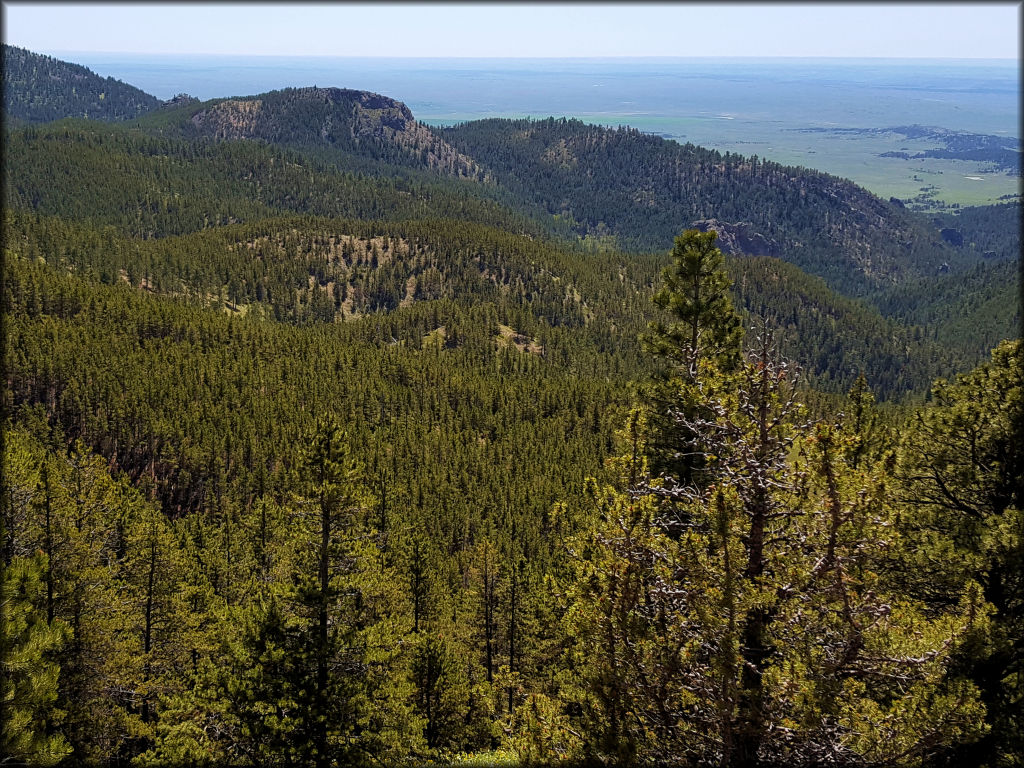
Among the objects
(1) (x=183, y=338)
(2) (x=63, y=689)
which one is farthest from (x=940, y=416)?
(1) (x=183, y=338)

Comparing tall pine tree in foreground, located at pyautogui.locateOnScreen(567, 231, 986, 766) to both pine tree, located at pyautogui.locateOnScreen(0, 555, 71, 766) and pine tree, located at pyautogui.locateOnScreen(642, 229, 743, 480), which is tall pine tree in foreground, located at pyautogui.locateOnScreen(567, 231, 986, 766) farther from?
pine tree, located at pyautogui.locateOnScreen(0, 555, 71, 766)

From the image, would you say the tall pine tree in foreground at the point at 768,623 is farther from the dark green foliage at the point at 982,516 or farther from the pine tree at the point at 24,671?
the pine tree at the point at 24,671

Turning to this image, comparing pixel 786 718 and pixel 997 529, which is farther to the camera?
pixel 997 529

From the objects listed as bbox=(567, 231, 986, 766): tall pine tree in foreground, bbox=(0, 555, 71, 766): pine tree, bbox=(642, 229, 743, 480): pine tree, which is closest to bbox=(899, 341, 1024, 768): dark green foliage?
bbox=(567, 231, 986, 766): tall pine tree in foreground

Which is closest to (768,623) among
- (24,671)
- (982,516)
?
(982,516)

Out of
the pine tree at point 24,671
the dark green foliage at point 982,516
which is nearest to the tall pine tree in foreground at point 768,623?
the dark green foliage at point 982,516

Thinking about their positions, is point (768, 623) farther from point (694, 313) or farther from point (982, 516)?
point (694, 313)

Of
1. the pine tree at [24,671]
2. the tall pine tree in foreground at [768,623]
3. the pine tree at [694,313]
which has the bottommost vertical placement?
the pine tree at [24,671]

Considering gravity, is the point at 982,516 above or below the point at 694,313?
below

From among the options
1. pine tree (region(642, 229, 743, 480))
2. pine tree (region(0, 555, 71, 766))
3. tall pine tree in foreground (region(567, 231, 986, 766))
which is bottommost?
pine tree (region(0, 555, 71, 766))

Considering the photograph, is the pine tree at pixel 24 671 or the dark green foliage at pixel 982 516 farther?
the pine tree at pixel 24 671

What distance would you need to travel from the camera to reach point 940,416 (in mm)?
16562

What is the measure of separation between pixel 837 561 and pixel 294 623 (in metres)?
16.7

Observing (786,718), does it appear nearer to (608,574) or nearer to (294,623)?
(608,574)
